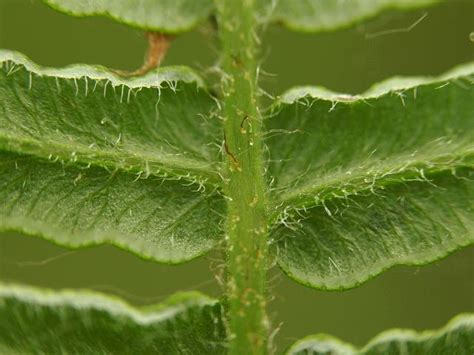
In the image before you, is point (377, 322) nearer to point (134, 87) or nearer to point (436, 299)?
point (436, 299)

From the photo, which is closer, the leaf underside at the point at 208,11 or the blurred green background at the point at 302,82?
Result: the leaf underside at the point at 208,11

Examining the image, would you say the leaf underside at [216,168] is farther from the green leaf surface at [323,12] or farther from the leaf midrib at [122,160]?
the green leaf surface at [323,12]

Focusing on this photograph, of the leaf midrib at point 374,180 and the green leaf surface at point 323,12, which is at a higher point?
the green leaf surface at point 323,12

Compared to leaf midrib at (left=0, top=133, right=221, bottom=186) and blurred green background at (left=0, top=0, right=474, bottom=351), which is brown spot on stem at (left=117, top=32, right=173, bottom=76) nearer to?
leaf midrib at (left=0, top=133, right=221, bottom=186)

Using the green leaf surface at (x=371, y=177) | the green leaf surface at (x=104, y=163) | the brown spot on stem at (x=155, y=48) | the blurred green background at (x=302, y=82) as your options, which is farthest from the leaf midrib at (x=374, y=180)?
the blurred green background at (x=302, y=82)

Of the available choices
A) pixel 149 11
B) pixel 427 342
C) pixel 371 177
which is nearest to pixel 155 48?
pixel 149 11

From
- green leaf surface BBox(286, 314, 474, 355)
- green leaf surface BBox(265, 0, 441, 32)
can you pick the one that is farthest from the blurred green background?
green leaf surface BBox(286, 314, 474, 355)
